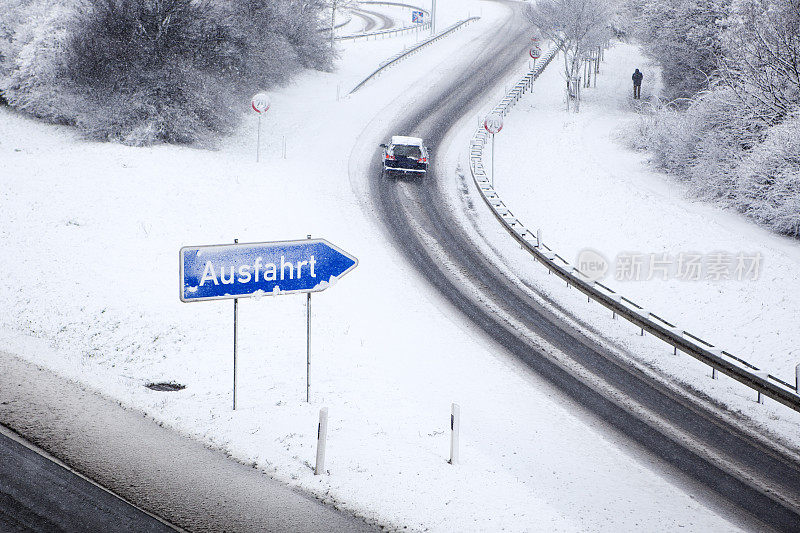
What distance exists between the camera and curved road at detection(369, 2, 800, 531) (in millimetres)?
10766

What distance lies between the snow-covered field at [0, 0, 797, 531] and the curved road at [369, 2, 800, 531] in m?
0.52

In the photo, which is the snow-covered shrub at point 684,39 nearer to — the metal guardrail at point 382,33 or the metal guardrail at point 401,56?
the metal guardrail at point 401,56

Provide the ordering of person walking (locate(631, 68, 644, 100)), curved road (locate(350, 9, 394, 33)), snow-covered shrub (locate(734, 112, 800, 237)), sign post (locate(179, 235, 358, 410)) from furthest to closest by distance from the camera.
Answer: curved road (locate(350, 9, 394, 33)) < person walking (locate(631, 68, 644, 100)) < snow-covered shrub (locate(734, 112, 800, 237)) < sign post (locate(179, 235, 358, 410))

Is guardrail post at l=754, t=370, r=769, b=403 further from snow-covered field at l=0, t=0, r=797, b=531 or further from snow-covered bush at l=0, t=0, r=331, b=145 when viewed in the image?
snow-covered bush at l=0, t=0, r=331, b=145

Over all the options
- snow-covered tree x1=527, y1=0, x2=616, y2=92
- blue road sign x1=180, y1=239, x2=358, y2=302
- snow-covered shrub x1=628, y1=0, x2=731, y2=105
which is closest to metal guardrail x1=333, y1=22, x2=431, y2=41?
snow-covered tree x1=527, y1=0, x2=616, y2=92

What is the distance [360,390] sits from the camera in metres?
11.9

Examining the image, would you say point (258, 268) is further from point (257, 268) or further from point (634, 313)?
point (634, 313)

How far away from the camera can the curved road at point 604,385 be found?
10766 millimetres

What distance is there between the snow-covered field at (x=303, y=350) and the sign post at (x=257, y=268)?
2.16 metres

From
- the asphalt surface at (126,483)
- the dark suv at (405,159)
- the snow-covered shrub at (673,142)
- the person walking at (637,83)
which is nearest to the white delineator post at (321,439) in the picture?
the asphalt surface at (126,483)

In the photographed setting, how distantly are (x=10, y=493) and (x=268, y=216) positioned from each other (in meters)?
13.8

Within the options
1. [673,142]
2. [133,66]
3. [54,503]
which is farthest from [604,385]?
[133,66]

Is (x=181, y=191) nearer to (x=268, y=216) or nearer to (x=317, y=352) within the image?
(x=268, y=216)

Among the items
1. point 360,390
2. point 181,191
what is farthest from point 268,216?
point 360,390
